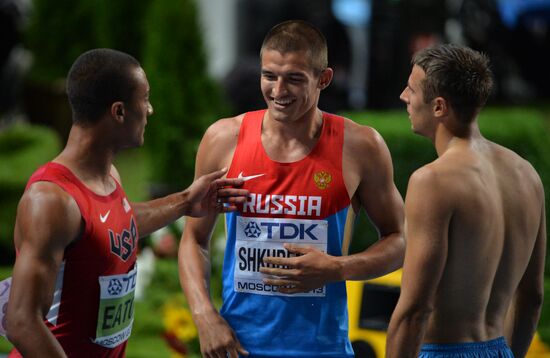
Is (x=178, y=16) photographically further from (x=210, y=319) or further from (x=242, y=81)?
(x=210, y=319)

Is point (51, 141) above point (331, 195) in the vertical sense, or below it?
below

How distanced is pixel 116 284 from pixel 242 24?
12.8m

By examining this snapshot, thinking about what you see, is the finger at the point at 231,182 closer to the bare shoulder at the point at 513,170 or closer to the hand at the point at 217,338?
the hand at the point at 217,338

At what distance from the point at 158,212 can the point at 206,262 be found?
29 centimetres

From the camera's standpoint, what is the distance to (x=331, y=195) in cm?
416

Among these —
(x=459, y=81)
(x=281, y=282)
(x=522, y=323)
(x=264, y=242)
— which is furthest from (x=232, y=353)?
(x=459, y=81)

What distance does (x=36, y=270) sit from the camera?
3.43m

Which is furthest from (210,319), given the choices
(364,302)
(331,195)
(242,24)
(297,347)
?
(242,24)

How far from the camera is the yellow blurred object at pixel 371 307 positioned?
594 cm

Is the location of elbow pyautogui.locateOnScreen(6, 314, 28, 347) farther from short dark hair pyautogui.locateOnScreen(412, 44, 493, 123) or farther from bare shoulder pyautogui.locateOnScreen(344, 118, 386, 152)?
short dark hair pyautogui.locateOnScreen(412, 44, 493, 123)

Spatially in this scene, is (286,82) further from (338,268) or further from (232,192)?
(338,268)

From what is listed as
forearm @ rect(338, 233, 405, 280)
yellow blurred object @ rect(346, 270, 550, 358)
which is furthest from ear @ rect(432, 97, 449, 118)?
yellow blurred object @ rect(346, 270, 550, 358)

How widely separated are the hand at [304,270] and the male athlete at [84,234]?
0.57 meters

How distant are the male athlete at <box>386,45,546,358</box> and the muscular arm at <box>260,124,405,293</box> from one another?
34 cm
